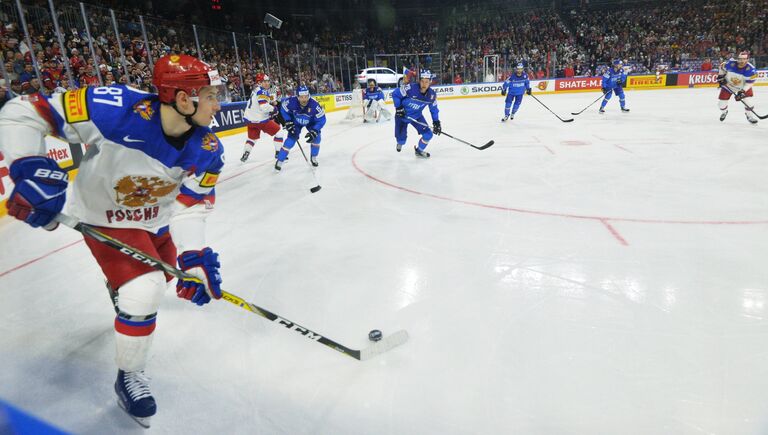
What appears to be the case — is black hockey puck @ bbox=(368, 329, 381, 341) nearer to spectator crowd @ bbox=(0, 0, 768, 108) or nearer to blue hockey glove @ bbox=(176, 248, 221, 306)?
blue hockey glove @ bbox=(176, 248, 221, 306)

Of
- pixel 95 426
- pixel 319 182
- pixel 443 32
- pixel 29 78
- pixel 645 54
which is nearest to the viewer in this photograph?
pixel 95 426

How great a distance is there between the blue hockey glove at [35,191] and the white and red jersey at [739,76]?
38.4 ft

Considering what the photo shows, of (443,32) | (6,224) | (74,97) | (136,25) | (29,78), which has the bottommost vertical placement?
(6,224)

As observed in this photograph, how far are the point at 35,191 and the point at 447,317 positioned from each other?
6.53 feet

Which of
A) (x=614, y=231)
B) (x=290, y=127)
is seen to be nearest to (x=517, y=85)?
(x=290, y=127)

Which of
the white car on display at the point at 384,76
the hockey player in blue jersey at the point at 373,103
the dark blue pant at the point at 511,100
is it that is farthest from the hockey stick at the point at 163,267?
the white car on display at the point at 384,76

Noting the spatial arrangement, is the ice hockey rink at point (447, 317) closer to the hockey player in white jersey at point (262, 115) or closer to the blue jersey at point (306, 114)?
the blue jersey at point (306, 114)

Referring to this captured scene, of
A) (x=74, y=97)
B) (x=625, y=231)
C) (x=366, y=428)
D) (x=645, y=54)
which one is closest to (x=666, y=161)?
(x=625, y=231)

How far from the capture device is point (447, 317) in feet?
8.18

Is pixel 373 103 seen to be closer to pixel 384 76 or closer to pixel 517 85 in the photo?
pixel 517 85

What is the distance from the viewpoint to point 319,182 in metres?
5.89

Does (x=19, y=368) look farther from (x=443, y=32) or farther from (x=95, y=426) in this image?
(x=443, y=32)

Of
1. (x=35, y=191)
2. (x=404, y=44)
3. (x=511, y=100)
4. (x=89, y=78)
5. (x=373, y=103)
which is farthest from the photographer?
(x=404, y=44)

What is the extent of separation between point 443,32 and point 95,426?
3018cm
